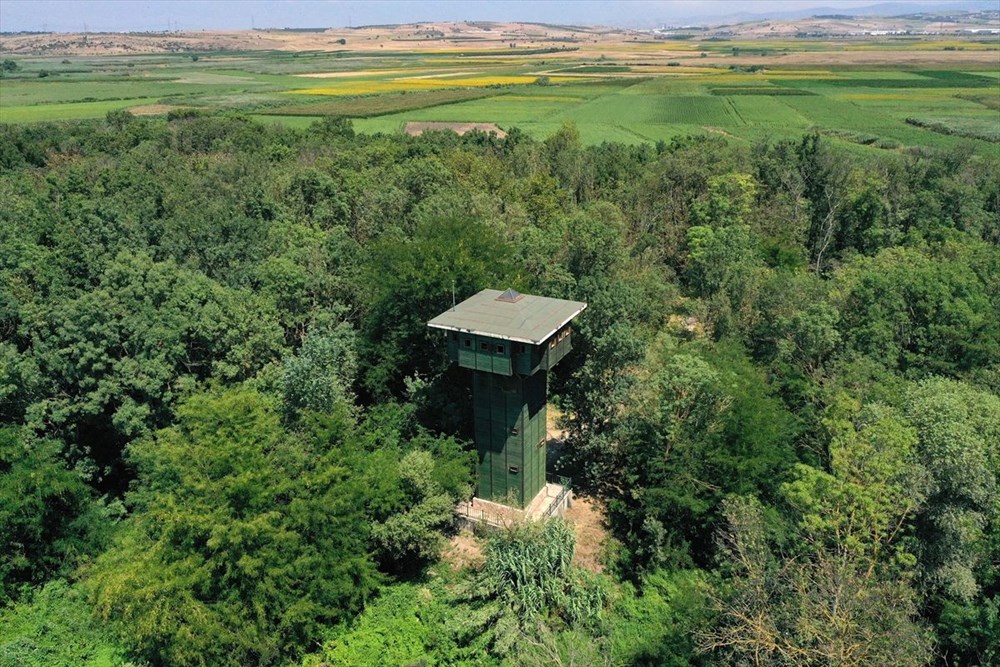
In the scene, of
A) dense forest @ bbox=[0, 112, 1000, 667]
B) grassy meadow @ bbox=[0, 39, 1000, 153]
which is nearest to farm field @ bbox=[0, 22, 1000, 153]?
grassy meadow @ bbox=[0, 39, 1000, 153]

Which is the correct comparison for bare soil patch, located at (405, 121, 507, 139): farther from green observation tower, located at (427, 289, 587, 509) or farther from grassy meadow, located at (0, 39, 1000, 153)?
green observation tower, located at (427, 289, 587, 509)

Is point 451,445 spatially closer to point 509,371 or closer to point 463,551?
point 463,551

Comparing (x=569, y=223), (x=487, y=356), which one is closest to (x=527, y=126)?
(x=569, y=223)

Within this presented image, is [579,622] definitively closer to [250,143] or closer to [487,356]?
[487,356]

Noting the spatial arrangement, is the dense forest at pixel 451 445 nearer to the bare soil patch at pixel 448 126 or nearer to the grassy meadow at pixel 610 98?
the grassy meadow at pixel 610 98

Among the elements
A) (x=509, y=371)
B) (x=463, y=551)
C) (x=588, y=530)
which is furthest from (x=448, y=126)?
(x=463, y=551)

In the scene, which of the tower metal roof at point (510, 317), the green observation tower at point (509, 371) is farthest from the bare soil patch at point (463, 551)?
the tower metal roof at point (510, 317)

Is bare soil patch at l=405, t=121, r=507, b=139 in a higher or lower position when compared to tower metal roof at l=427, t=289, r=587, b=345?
lower
